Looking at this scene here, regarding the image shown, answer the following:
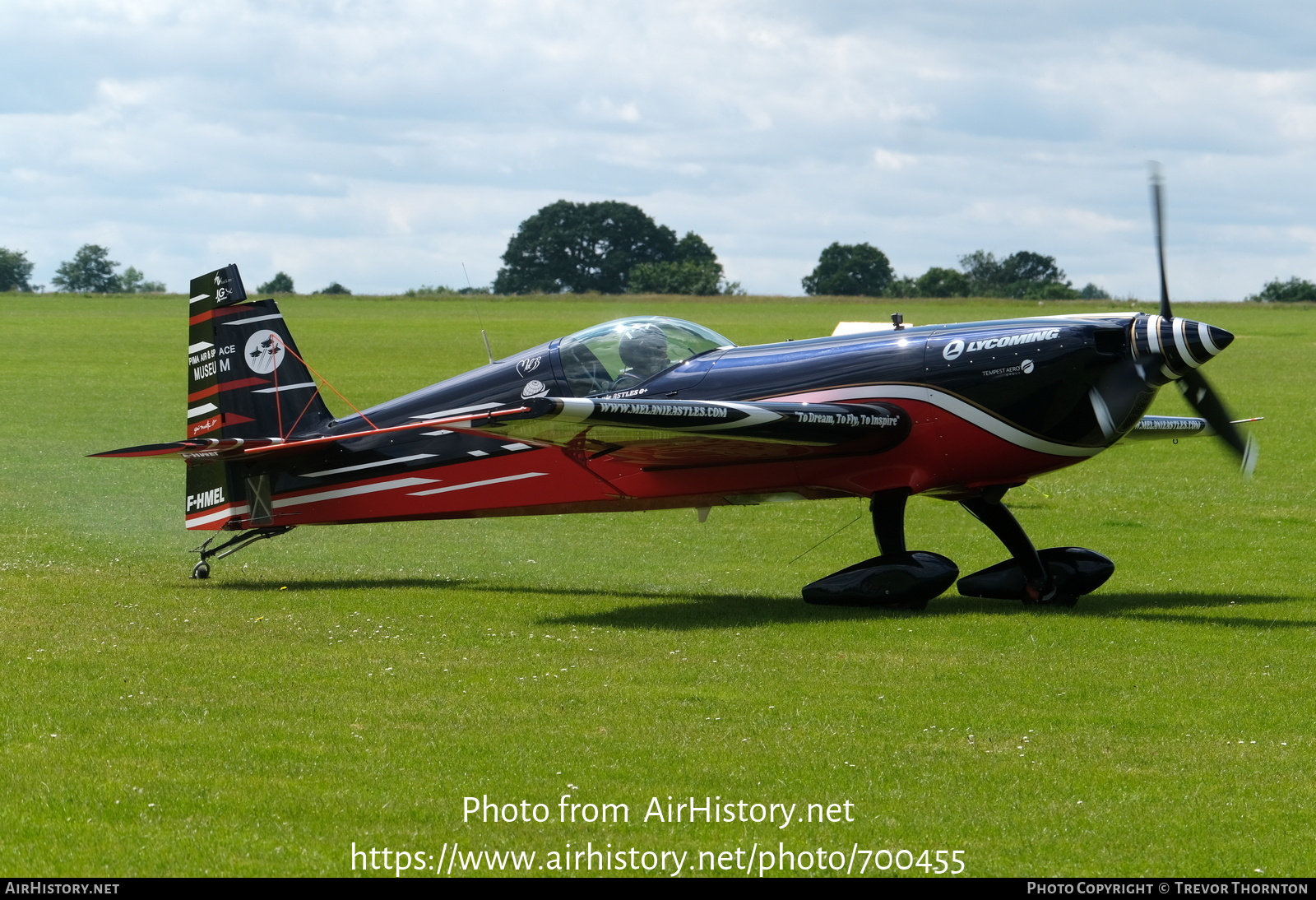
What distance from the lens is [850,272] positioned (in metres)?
115

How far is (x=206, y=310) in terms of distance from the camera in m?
15.0

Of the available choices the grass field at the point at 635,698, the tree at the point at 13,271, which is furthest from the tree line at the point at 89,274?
the grass field at the point at 635,698

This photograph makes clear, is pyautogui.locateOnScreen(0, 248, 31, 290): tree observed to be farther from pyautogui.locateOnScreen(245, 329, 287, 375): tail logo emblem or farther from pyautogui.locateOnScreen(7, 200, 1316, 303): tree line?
pyautogui.locateOnScreen(245, 329, 287, 375): tail logo emblem

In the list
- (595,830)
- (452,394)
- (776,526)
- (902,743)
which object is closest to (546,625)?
(452,394)

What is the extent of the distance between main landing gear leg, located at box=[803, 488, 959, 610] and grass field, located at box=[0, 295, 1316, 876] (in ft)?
0.69

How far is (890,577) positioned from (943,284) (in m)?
103

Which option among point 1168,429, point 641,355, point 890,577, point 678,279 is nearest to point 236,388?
point 641,355

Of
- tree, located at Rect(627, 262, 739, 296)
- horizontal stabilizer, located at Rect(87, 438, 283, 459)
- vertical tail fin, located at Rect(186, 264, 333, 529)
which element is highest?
tree, located at Rect(627, 262, 739, 296)

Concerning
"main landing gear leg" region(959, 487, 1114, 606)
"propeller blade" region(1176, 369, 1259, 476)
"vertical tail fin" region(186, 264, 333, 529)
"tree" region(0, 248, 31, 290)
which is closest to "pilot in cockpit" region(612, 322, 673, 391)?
"main landing gear leg" region(959, 487, 1114, 606)

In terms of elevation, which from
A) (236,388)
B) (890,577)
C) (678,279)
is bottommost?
(890,577)

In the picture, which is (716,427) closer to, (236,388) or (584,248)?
(236,388)

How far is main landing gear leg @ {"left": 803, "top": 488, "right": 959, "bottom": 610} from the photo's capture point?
1207 centimetres

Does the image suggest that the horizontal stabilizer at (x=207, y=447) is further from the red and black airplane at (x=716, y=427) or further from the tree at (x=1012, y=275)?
the tree at (x=1012, y=275)

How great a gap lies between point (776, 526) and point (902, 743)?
1209cm
